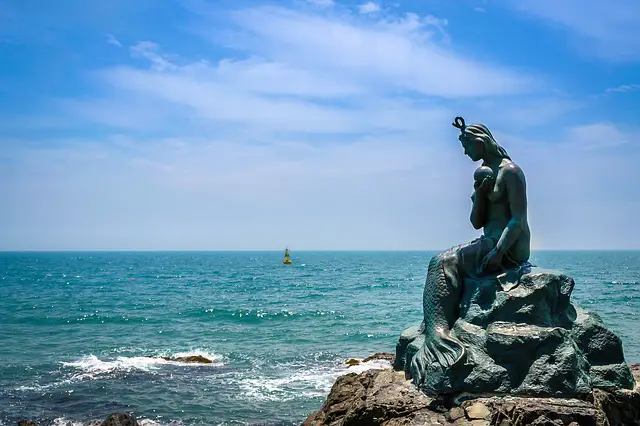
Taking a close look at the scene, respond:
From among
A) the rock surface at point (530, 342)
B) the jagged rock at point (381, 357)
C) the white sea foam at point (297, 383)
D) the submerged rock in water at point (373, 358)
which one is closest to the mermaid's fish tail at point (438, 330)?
the rock surface at point (530, 342)

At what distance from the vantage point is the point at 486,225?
9133 millimetres

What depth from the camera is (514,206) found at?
8641mm

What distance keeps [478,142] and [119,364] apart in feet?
48.3

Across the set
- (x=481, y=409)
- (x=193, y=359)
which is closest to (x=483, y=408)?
(x=481, y=409)

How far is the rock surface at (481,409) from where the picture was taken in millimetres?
7273

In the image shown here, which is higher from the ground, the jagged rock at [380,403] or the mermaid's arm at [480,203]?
the mermaid's arm at [480,203]

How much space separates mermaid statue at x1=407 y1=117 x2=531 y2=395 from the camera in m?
8.55

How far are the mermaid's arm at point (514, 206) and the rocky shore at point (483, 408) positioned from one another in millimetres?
2146

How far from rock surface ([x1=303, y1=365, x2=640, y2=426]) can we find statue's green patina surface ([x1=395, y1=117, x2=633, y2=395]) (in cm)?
17

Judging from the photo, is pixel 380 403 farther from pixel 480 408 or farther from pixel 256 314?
pixel 256 314

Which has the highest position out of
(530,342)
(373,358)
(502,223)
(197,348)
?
(502,223)

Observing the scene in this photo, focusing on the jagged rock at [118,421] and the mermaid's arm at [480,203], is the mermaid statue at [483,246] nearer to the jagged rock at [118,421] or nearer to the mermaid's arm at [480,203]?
the mermaid's arm at [480,203]

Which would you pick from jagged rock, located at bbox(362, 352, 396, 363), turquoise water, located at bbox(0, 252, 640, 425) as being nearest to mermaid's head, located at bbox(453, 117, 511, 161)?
turquoise water, located at bbox(0, 252, 640, 425)

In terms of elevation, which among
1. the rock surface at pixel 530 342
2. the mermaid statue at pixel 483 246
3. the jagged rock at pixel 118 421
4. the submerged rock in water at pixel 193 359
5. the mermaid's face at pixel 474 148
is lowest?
the submerged rock in water at pixel 193 359
